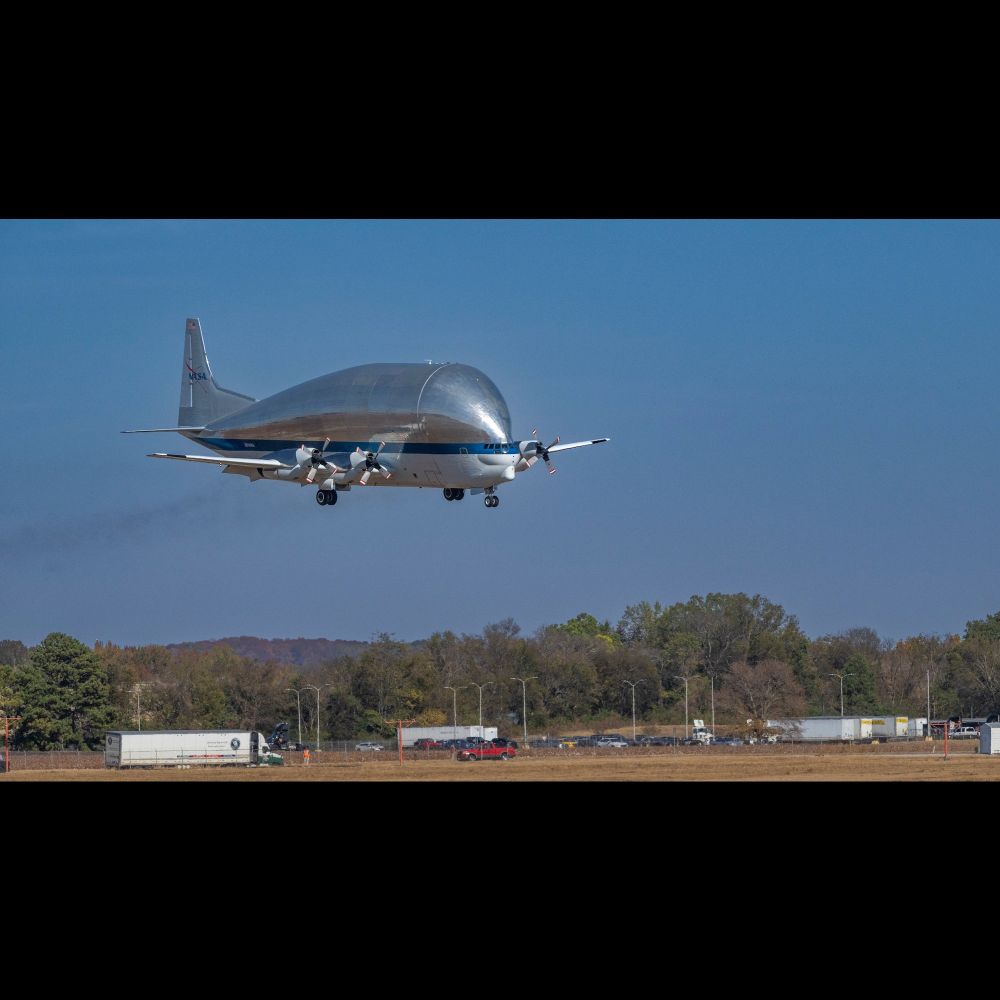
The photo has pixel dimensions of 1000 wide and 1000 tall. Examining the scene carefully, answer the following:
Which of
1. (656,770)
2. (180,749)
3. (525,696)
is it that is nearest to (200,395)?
(180,749)

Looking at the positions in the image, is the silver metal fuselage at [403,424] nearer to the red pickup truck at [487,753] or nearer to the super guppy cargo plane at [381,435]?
the super guppy cargo plane at [381,435]

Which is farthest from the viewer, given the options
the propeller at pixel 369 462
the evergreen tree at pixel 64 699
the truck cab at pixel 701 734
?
the truck cab at pixel 701 734

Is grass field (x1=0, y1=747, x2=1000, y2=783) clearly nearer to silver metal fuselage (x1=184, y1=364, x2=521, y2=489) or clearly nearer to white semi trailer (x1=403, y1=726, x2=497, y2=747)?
silver metal fuselage (x1=184, y1=364, x2=521, y2=489)

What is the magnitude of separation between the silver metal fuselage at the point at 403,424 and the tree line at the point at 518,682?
28039 mm

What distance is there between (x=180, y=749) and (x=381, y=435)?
1651cm

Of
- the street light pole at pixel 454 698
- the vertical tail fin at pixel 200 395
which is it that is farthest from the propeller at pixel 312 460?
the street light pole at pixel 454 698

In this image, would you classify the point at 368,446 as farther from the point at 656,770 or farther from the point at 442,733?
the point at 442,733

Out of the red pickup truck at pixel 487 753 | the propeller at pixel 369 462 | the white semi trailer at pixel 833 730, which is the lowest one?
the red pickup truck at pixel 487 753

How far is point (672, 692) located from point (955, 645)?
32.8m

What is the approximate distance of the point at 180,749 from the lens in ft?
221

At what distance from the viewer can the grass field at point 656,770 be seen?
171 ft
